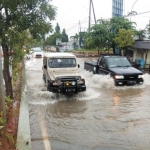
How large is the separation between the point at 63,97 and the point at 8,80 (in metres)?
2.74

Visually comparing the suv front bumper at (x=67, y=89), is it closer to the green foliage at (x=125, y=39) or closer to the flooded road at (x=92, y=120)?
the flooded road at (x=92, y=120)

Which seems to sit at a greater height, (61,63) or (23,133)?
(61,63)

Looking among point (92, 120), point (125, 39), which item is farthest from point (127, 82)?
point (125, 39)

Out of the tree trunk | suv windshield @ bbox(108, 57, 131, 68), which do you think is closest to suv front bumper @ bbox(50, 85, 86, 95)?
the tree trunk

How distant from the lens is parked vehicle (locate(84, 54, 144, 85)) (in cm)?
1379

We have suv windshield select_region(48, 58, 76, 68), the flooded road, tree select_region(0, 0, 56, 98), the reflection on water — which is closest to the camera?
the flooded road

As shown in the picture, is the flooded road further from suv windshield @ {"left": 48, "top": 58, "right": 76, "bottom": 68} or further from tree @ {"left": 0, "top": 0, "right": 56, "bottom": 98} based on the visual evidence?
tree @ {"left": 0, "top": 0, "right": 56, "bottom": 98}

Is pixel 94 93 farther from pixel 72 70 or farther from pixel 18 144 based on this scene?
pixel 18 144

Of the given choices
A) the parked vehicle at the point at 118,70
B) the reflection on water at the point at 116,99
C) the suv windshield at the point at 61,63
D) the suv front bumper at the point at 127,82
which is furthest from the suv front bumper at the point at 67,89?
the parked vehicle at the point at 118,70

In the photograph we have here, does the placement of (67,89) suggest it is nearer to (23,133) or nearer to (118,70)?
(118,70)

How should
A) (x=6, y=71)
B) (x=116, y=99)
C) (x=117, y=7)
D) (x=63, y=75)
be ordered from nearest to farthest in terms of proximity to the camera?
1. (x=6, y=71)
2. (x=63, y=75)
3. (x=116, y=99)
4. (x=117, y=7)

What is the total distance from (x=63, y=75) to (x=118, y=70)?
14.0ft

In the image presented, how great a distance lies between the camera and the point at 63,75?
1106 centimetres

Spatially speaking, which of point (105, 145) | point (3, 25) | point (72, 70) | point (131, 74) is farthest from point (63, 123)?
point (131, 74)
